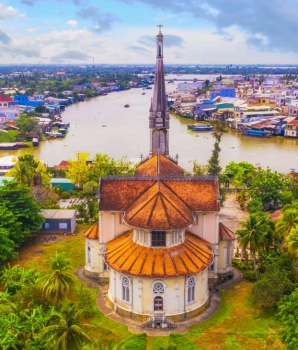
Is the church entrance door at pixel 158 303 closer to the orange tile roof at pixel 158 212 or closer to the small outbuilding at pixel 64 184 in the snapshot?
the orange tile roof at pixel 158 212

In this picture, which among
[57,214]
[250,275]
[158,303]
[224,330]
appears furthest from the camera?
[57,214]

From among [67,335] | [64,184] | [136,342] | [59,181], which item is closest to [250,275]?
[136,342]

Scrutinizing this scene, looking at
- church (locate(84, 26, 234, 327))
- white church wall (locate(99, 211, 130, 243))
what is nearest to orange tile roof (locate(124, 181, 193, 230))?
church (locate(84, 26, 234, 327))

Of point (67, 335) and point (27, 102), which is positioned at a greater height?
point (27, 102)

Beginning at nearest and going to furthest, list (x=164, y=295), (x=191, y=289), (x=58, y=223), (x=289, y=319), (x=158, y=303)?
(x=289, y=319) → (x=164, y=295) → (x=158, y=303) → (x=191, y=289) → (x=58, y=223)

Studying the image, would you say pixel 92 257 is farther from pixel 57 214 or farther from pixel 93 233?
pixel 57 214

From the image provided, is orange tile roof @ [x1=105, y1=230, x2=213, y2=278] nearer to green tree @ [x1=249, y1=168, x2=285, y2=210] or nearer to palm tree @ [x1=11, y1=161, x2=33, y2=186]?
green tree @ [x1=249, y1=168, x2=285, y2=210]
